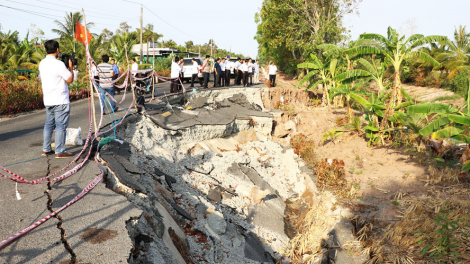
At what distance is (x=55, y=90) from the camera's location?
218 inches

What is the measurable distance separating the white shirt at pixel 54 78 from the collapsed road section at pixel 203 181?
1250mm

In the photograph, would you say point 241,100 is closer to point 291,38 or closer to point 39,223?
point 291,38

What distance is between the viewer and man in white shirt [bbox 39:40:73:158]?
5434 mm

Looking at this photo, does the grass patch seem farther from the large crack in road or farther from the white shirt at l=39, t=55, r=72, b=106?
the large crack in road

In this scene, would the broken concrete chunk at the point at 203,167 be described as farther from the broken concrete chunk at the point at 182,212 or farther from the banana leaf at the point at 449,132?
the banana leaf at the point at 449,132

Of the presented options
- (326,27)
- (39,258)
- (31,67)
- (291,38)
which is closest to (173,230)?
(39,258)

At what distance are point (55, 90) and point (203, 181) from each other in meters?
4.10

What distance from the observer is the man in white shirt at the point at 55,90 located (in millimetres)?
5434

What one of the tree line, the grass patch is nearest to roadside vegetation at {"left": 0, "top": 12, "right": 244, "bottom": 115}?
the tree line

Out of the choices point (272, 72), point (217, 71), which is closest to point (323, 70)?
point (272, 72)

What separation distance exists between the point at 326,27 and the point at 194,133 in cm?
1564

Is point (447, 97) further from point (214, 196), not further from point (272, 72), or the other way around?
point (214, 196)

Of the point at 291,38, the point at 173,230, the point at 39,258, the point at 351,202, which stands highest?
the point at 291,38

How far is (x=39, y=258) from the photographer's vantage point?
304 centimetres
